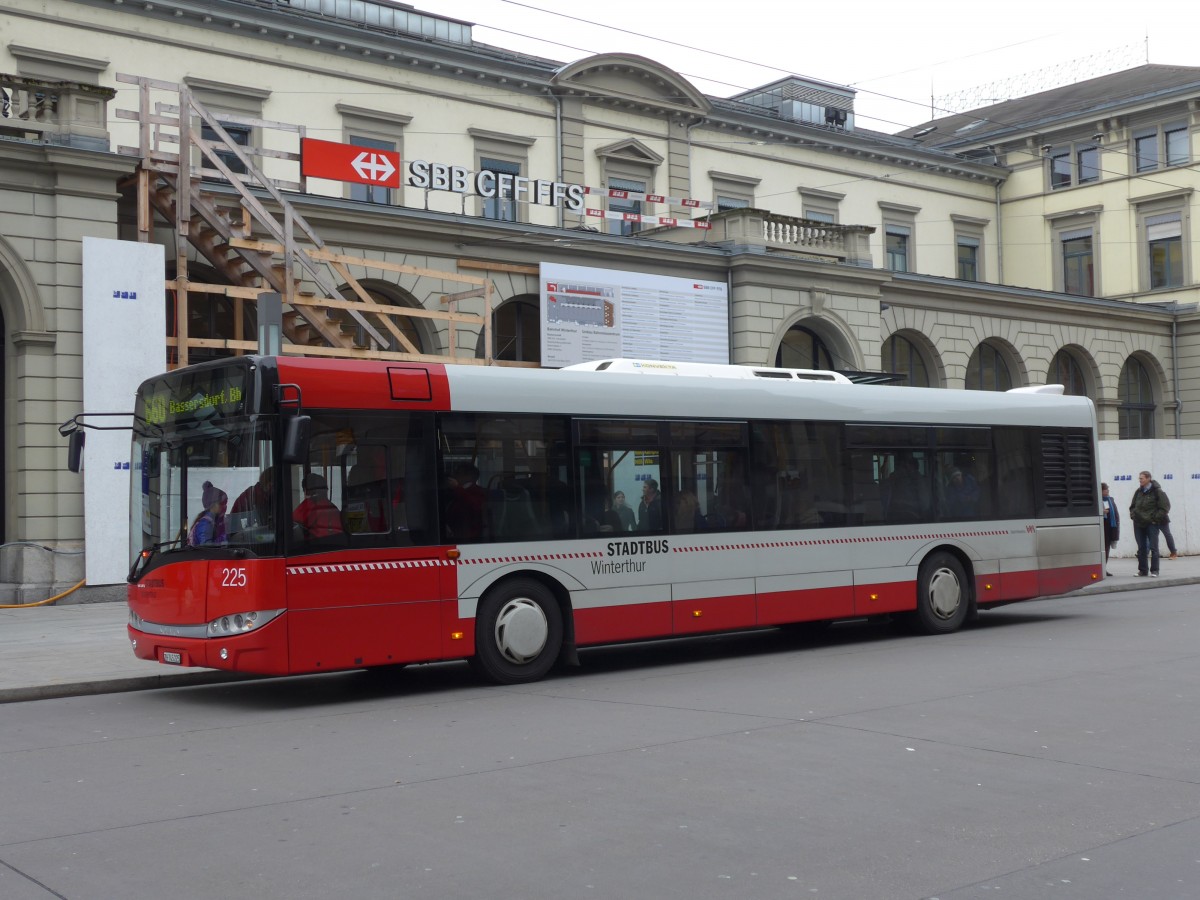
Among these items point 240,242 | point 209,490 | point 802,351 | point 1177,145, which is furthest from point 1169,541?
point 209,490

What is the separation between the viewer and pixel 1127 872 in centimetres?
570

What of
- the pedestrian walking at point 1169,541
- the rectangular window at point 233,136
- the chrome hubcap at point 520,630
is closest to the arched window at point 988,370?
the pedestrian walking at point 1169,541

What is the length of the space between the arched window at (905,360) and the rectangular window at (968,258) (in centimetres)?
942

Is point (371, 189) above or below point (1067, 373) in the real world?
above

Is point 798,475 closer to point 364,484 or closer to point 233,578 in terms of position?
point 364,484

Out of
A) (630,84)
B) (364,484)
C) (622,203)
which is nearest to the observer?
(364,484)

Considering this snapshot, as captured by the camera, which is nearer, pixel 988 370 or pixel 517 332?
pixel 517 332

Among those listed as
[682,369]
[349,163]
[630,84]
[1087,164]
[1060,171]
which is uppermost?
[1087,164]

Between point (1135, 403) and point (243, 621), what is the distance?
38163 millimetres

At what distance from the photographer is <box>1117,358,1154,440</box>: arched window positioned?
141ft

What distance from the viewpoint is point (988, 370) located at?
38562 mm

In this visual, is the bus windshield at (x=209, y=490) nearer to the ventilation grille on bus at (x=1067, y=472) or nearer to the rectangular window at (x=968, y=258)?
the ventilation grille on bus at (x=1067, y=472)

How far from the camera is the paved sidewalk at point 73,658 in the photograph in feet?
40.0

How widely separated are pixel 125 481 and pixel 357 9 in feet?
50.4
